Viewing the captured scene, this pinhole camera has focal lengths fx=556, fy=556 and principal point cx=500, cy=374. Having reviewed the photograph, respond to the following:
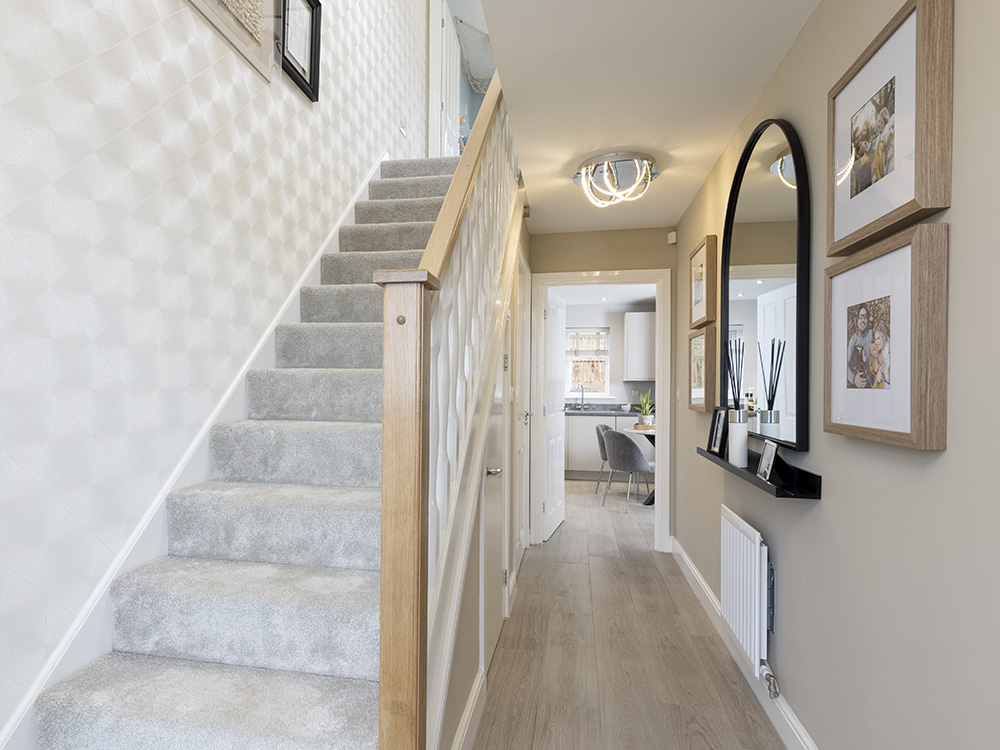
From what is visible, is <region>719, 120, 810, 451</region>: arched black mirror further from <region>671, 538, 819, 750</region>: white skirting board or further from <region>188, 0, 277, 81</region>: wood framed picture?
<region>188, 0, 277, 81</region>: wood framed picture

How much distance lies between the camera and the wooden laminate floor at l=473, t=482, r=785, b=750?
1925 millimetres

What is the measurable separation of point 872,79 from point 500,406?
5.60 ft

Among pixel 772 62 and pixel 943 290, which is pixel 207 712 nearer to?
pixel 943 290

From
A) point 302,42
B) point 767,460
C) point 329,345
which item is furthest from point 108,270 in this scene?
point 767,460

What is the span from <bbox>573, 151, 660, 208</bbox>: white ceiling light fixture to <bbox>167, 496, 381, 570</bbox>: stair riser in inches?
80.0

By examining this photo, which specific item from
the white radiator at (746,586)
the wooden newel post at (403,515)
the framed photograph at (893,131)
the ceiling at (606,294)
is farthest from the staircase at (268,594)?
the ceiling at (606,294)

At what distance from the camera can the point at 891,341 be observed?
4.04 ft

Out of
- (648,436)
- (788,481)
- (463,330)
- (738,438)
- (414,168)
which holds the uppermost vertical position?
(414,168)

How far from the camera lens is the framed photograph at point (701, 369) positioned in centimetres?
282

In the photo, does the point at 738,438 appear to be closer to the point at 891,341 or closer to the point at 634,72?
the point at 891,341

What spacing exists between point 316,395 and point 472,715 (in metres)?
1.27

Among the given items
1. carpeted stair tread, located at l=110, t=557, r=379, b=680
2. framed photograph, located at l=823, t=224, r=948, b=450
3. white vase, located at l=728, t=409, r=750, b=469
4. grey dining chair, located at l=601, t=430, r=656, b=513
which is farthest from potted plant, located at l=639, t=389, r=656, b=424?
carpeted stair tread, located at l=110, t=557, r=379, b=680

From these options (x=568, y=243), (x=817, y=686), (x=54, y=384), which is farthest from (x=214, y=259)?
(x=568, y=243)

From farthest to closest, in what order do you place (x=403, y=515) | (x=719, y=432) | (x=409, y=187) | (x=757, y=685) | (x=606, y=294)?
(x=606, y=294)
(x=409, y=187)
(x=719, y=432)
(x=757, y=685)
(x=403, y=515)
